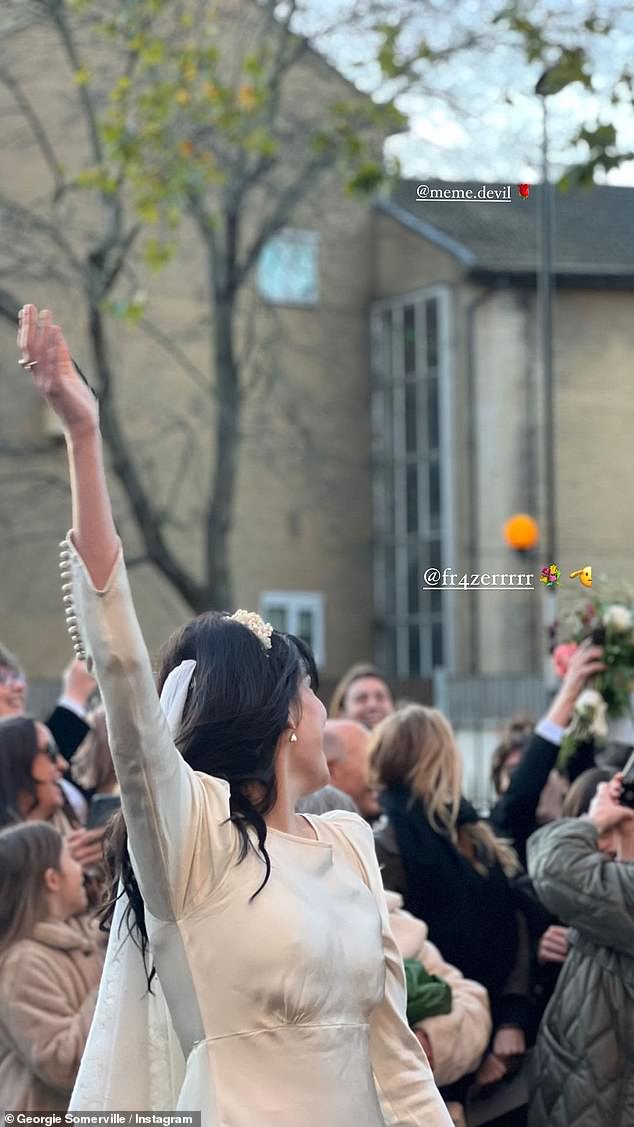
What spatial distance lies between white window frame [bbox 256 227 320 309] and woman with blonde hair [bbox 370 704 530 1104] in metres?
18.5

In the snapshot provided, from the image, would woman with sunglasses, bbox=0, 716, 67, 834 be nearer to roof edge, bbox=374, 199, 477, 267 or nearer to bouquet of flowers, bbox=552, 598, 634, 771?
bouquet of flowers, bbox=552, 598, 634, 771

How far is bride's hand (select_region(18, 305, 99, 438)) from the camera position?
2.69 m

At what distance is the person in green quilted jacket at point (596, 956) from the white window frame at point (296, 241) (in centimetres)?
1952

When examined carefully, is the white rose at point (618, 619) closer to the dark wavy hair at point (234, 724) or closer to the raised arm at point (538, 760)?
the raised arm at point (538, 760)

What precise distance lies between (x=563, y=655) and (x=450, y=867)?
123cm

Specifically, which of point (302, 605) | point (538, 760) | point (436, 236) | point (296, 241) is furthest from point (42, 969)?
point (302, 605)

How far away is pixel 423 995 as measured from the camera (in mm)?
4988

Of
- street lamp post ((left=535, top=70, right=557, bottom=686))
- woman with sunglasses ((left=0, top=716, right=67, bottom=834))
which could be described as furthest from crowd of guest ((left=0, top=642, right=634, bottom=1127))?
street lamp post ((left=535, top=70, right=557, bottom=686))

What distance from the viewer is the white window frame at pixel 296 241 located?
24984 millimetres

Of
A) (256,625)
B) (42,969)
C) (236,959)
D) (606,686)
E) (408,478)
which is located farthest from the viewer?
(408,478)

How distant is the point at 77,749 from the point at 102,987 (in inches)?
175

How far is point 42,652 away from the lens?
1099 inches

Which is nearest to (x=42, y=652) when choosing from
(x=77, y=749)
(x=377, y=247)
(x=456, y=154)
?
(x=377, y=247)

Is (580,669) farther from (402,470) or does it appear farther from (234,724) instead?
(402,470)
